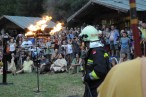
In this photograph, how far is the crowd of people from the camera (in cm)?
1756

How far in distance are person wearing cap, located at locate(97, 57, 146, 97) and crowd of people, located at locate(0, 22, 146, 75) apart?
14.5m

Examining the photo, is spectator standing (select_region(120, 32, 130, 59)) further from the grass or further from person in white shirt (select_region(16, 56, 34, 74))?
person in white shirt (select_region(16, 56, 34, 74))

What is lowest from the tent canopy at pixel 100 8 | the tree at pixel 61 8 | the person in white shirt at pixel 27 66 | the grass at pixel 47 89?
the grass at pixel 47 89

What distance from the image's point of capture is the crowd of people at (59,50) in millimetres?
17558

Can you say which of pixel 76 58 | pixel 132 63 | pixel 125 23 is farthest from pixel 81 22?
pixel 132 63

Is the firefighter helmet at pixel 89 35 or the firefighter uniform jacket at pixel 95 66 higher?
the firefighter helmet at pixel 89 35

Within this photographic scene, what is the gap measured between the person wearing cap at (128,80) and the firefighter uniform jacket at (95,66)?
3300mm

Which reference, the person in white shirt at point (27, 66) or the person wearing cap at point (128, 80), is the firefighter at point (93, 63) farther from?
the person in white shirt at point (27, 66)

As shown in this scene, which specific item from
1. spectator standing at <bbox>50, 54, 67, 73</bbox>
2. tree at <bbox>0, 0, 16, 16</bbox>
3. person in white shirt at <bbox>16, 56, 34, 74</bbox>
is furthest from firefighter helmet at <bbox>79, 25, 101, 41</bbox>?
tree at <bbox>0, 0, 16, 16</bbox>

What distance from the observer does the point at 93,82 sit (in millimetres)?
5520

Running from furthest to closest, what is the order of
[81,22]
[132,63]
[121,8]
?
[81,22] < [121,8] < [132,63]

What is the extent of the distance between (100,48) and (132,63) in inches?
142

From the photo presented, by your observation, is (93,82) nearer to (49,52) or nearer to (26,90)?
(26,90)

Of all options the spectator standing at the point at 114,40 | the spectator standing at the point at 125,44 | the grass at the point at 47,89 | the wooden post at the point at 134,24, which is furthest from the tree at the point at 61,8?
the wooden post at the point at 134,24
